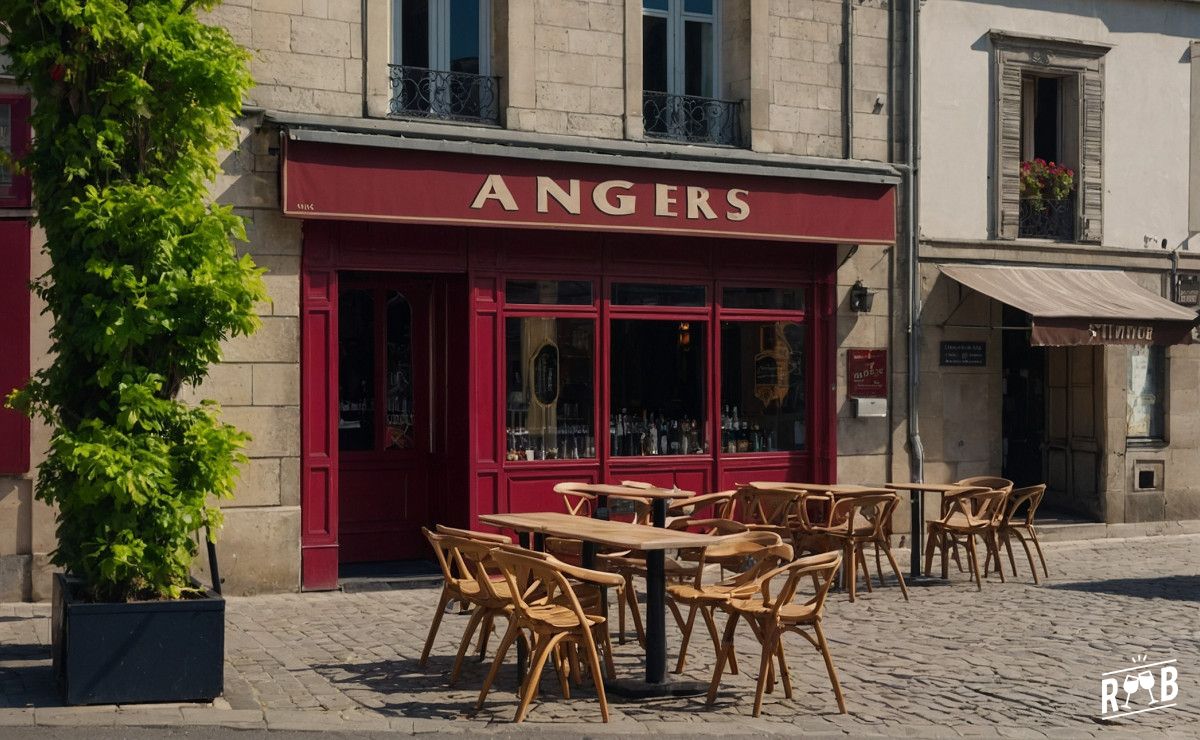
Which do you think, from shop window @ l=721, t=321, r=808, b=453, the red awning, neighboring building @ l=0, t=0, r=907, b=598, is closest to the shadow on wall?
neighboring building @ l=0, t=0, r=907, b=598

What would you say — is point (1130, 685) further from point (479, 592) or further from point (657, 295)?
point (657, 295)

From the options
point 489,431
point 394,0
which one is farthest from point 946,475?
point 394,0

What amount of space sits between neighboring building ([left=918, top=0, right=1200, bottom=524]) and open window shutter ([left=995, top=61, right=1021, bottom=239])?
0.02 meters

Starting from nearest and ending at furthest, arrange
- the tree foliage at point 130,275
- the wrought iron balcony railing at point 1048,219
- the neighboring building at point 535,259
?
the tree foliage at point 130,275
the neighboring building at point 535,259
the wrought iron balcony railing at point 1048,219

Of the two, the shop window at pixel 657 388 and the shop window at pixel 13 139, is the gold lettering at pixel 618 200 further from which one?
the shop window at pixel 13 139

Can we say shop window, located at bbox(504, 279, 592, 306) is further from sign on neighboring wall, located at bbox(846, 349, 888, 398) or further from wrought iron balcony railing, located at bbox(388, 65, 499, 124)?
sign on neighboring wall, located at bbox(846, 349, 888, 398)

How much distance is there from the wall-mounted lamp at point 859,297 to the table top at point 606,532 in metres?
5.62

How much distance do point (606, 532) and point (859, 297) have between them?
6535 millimetres

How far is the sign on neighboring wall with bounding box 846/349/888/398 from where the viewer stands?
14.1m

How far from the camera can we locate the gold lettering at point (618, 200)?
1251 cm

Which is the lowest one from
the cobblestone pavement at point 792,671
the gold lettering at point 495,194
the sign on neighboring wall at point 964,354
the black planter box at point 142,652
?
the cobblestone pavement at point 792,671

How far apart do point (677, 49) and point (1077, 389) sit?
19.7 feet

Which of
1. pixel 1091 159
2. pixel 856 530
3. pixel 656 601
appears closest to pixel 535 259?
pixel 856 530

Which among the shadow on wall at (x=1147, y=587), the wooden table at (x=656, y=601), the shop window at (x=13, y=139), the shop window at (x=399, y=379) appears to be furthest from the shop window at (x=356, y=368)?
the shadow on wall at (x=1147, y=587)
